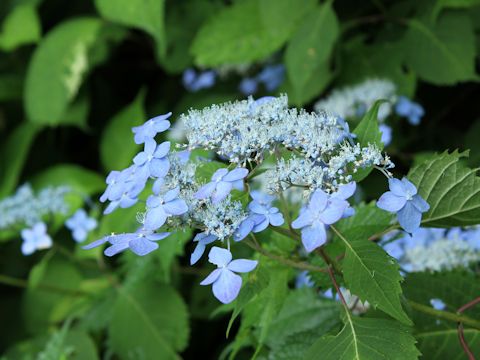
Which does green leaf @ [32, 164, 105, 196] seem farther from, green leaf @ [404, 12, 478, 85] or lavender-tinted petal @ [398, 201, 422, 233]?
lavender-tinted petal @ [398, 201, 422, 233]

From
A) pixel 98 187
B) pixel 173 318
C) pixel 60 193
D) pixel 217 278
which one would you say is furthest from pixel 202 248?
pixel 98 187

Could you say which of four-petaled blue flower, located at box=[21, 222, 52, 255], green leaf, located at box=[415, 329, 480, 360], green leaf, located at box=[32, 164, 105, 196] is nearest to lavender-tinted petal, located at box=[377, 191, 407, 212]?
green leaf, located at box=[415, 329, 480, 360]

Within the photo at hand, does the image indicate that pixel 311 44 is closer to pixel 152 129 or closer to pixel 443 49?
pixel 443 49

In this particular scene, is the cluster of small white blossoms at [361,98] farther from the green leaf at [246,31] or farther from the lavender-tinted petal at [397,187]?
the lavender-tinted petal at [397,187]

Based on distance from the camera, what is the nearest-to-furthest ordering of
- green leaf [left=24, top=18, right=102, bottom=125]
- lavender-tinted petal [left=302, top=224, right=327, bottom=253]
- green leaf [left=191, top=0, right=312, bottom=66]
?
lavender-tinted petal [left=302, top=224, right=327, bottom=253] → green leaf [left=191, top=0, right=312, bottom=66] → green leaf [left=24, top=18, right=102, bottom=125]

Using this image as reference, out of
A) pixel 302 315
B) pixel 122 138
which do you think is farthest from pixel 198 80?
pixel 302 315

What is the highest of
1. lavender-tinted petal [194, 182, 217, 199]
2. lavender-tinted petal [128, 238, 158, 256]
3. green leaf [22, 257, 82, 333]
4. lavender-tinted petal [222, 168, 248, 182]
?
lavender-tinted petal [222, 168, 248, 182]
